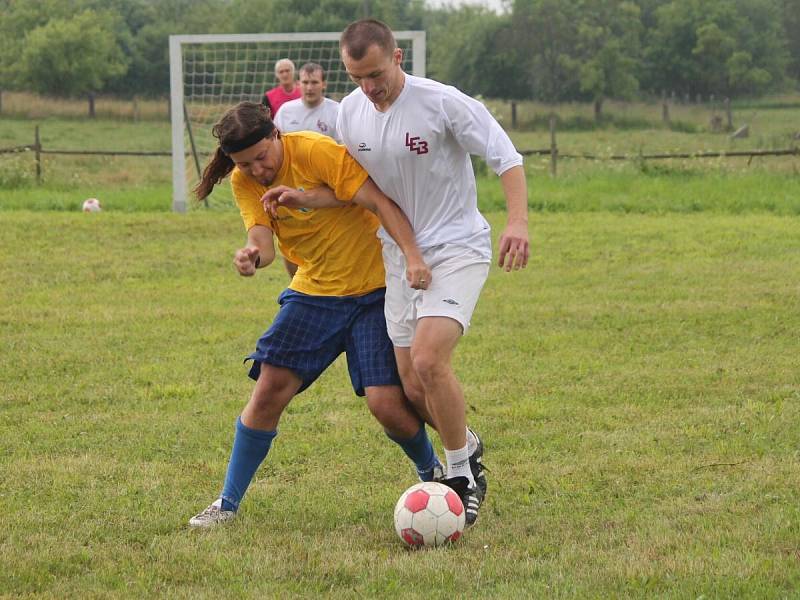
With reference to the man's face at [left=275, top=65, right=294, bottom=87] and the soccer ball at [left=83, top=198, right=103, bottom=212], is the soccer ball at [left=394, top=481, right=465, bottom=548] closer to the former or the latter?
the man's face at [left=275, top=65, right=294, bottom=87]

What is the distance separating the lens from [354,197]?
4828 mm

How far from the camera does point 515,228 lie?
15.4ft

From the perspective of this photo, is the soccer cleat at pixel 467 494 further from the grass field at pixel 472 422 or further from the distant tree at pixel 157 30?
the distant tree at pixel 157 30

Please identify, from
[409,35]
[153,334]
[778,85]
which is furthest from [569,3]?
[153,334]

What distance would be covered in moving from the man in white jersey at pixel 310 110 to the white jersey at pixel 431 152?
24.4 feet

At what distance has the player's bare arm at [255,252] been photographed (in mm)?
4684

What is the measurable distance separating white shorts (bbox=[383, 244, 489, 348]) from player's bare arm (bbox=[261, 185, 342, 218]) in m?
0.33

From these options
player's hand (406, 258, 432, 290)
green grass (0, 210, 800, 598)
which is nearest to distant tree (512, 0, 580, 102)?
green grass (0, 210, 800, 598)

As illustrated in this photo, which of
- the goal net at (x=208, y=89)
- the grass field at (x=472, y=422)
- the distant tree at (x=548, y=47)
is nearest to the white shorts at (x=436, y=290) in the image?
the grass field at (x=472, y=422)

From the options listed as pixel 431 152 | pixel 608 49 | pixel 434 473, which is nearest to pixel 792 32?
pixel 608 49

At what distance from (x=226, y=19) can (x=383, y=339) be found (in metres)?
57.7

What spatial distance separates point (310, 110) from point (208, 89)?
5.96 metres

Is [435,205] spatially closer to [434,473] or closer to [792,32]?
[434,473]

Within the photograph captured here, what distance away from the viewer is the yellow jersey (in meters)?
4.84
